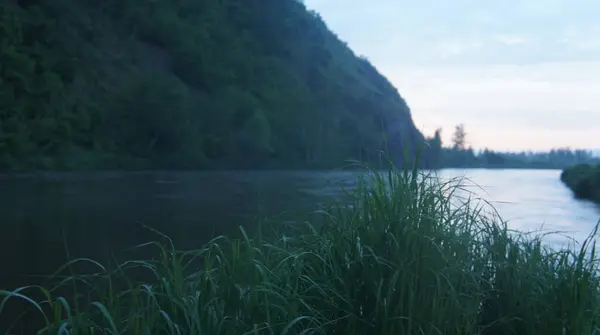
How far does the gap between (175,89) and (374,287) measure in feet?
162

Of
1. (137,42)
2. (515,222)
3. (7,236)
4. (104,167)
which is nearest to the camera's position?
(7,236)

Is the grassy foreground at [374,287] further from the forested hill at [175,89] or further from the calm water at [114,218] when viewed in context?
the forested hill at [175,89]

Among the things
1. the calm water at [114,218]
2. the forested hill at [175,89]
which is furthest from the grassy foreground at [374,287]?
the forested hill at [175,89]

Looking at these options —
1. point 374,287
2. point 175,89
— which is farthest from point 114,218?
point 175,89

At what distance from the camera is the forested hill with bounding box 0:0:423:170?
125 ft

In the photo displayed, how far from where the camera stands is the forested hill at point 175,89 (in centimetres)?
3803

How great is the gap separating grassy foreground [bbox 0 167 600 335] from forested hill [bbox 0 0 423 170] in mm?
32440

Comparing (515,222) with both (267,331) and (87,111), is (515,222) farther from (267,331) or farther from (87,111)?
(87,111)

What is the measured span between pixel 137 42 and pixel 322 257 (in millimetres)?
53749

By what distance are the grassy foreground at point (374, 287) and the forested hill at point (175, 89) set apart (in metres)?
32.4

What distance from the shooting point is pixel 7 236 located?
11.3m

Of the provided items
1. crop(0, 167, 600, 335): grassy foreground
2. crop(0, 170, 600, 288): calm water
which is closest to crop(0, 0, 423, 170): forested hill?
crop(0, 170, 600, 288): calm water

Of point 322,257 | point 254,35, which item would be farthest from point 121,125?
point 322,257

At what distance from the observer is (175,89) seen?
5078cm
